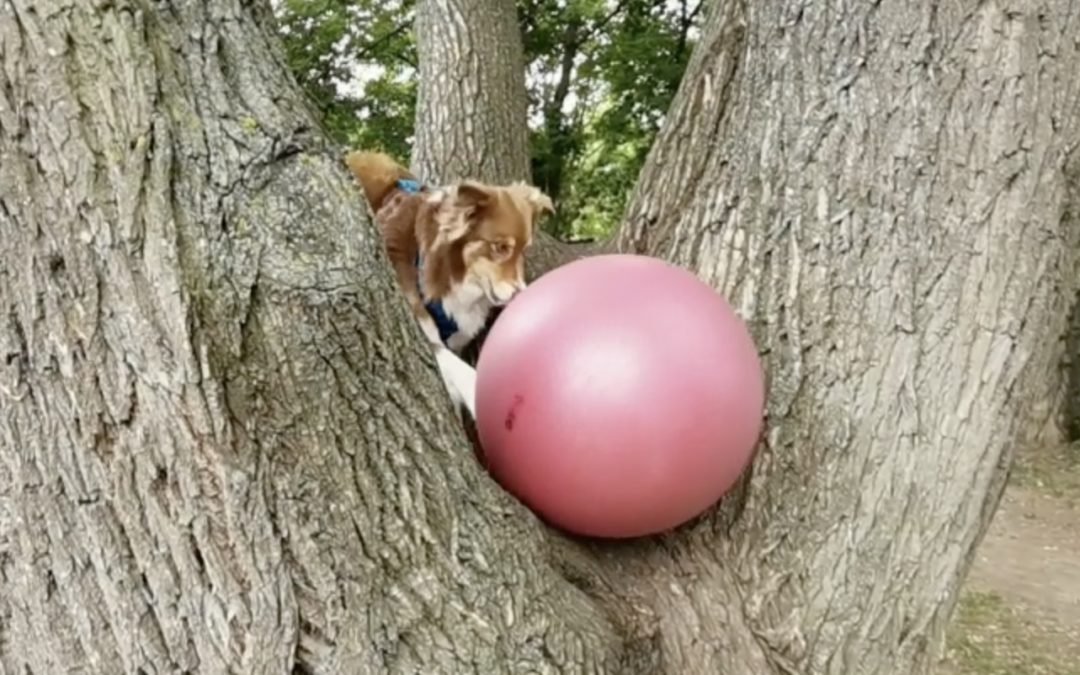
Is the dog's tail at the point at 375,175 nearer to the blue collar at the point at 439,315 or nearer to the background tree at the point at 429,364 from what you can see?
the blue collar at the point at 439,315

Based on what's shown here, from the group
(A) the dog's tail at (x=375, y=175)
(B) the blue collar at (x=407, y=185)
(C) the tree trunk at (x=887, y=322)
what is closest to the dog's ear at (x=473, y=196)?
(B) the blue collar at (x=407, y=185)

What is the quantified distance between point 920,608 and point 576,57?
1200 centimetres

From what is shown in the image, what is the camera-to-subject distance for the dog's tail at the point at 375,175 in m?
4.21

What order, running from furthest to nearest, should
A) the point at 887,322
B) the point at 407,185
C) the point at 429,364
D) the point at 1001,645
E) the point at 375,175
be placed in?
the point at 1001,645 → the point at 375,175 → the point at 407,185 → the point at 887,322 → the point at 429,364

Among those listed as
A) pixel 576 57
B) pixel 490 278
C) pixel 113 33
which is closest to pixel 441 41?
pixel 490 278

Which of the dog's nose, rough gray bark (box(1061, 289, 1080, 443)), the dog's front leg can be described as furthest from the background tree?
rough gray bark (box(1061, 289, 1080, 443))

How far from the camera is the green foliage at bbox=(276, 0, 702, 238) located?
40.9ft

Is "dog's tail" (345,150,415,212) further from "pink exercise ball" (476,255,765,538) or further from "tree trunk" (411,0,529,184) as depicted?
"pink exercise ball" (476,255,765,538)

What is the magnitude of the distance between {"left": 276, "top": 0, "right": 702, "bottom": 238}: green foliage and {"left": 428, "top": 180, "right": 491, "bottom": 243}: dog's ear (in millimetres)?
7837

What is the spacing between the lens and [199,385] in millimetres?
1850

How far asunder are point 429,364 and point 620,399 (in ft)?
1.21

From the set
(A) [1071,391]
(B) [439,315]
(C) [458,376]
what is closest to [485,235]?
(B) [439,315]

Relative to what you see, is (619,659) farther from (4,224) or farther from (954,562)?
(4,224)

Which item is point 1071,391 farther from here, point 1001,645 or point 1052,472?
point 1001,645
